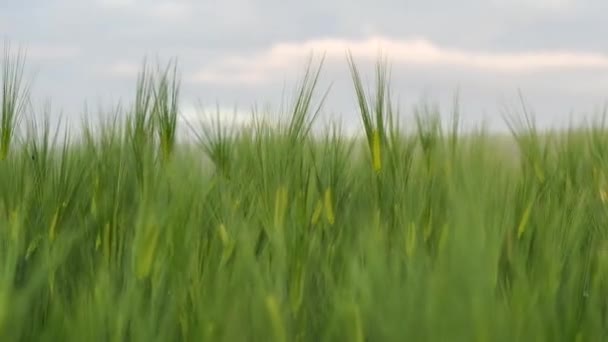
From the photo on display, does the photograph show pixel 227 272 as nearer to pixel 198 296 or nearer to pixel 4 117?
pixel 198 296

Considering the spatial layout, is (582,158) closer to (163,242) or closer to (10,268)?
(163,242)

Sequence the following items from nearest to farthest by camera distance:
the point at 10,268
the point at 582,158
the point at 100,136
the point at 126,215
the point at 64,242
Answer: the point at 10,268 → the point at 64,242 → the point at 126,215 → the point at 100,136 → the point at 582,158

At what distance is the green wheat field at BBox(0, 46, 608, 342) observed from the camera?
98 cm

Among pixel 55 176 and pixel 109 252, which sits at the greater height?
pixel 55 176

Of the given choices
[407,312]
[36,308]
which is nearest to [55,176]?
[36,308]

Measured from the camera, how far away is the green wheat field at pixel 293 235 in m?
0.98

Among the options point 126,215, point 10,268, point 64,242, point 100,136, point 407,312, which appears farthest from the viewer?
point 100,136

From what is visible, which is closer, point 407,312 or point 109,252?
point 407,312

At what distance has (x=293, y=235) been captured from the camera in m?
1.16

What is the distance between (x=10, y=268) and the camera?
105cm

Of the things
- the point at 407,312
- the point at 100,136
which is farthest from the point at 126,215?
the point at 407,312

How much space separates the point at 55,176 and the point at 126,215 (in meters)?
0.13

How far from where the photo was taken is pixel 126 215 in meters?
1.41

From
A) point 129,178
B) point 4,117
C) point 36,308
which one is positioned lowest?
point 36,308
